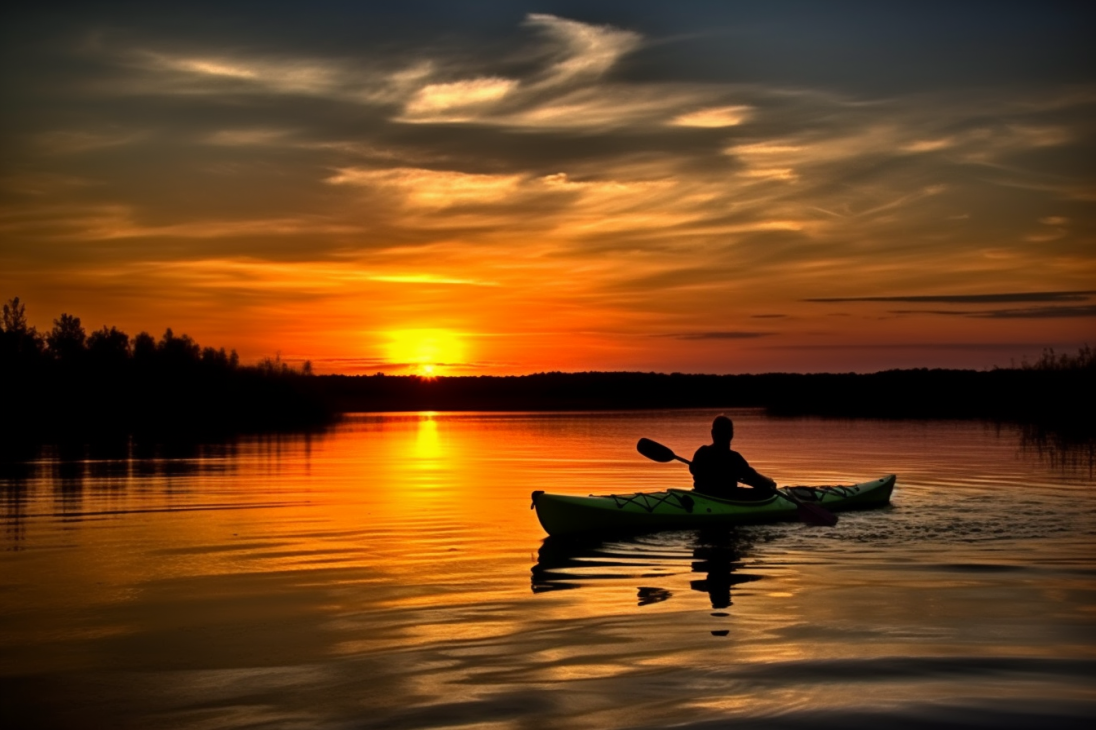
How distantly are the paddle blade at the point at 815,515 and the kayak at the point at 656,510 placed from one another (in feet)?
0.39

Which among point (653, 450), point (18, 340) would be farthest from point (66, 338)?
point (653, 450)

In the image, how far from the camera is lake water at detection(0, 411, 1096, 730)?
6.48m

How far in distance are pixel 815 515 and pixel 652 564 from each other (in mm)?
4565

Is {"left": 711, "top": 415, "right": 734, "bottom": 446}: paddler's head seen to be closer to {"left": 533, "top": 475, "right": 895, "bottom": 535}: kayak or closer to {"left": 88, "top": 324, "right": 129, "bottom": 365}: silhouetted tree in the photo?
{"left": 533, "top": 475, "right": 895, "bottom": 535}: kayak

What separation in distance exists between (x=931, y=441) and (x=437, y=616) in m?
32.5

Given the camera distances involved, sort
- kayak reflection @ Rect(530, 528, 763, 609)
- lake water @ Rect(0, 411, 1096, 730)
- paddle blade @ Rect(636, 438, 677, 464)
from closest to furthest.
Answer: lake water @ Rect(0, 411, 1096, 730) → kayak reflection @ Rect(530, 528, 763, 609) → paddle blade @ Rect(636, 438, 677, 464)

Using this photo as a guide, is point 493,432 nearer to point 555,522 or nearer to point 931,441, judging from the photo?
point 931,441

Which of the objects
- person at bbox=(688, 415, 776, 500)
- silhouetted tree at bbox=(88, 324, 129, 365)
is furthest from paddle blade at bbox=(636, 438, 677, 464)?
silhouetted tree at bbox=(88, 324, 129, 365)

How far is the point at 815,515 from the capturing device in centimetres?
1598

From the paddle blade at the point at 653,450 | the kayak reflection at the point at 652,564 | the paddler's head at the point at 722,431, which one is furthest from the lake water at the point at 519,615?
the paddle blade at the point at 653,450

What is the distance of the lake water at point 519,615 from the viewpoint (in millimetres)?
6480

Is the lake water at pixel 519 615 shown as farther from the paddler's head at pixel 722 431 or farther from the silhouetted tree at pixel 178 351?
the silhouetted tree at pixel 178 351

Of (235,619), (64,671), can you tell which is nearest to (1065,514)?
(235,619)

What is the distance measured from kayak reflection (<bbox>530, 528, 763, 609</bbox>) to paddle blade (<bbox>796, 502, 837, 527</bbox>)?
133cm
